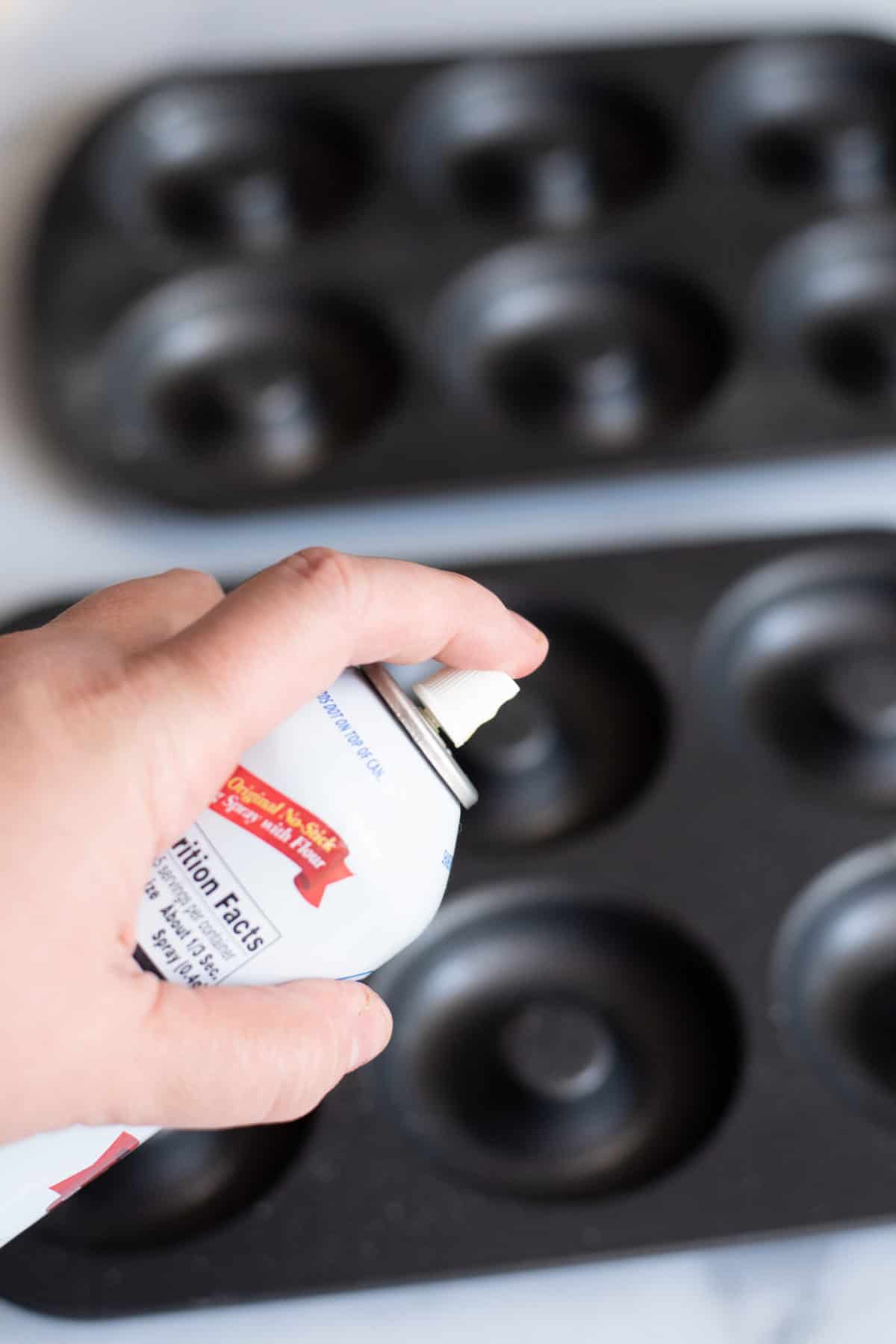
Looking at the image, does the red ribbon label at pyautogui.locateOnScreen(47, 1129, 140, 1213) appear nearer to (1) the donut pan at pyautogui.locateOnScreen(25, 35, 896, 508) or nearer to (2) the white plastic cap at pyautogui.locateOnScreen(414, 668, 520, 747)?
(2) the white plastic cap at pyautogui.locateOnScreen(414, 668, 520, 747)

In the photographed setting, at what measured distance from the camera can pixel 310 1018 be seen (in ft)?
1.69

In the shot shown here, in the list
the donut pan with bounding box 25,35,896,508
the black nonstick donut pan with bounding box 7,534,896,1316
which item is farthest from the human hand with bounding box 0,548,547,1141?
the donut pan with bounding box 25,35,896,508

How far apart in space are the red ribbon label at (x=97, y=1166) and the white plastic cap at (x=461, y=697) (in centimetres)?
19

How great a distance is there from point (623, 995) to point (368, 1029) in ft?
0.72

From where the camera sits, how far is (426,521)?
2.90 feet

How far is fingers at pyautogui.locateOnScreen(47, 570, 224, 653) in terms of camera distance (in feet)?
1.89

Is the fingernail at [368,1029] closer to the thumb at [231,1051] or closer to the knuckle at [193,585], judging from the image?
the thumb at [231,1051]

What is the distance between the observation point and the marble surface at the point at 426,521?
0.61 metres

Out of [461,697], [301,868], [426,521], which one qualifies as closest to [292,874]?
[301,868]

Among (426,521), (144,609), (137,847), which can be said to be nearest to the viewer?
(137,847)

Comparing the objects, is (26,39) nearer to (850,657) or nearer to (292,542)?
(292,542)

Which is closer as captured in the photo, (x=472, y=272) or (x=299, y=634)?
(x=299, y=634)

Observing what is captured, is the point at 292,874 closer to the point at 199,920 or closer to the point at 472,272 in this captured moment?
the point at 199,920

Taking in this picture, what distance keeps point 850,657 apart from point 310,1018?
0.43 meters
